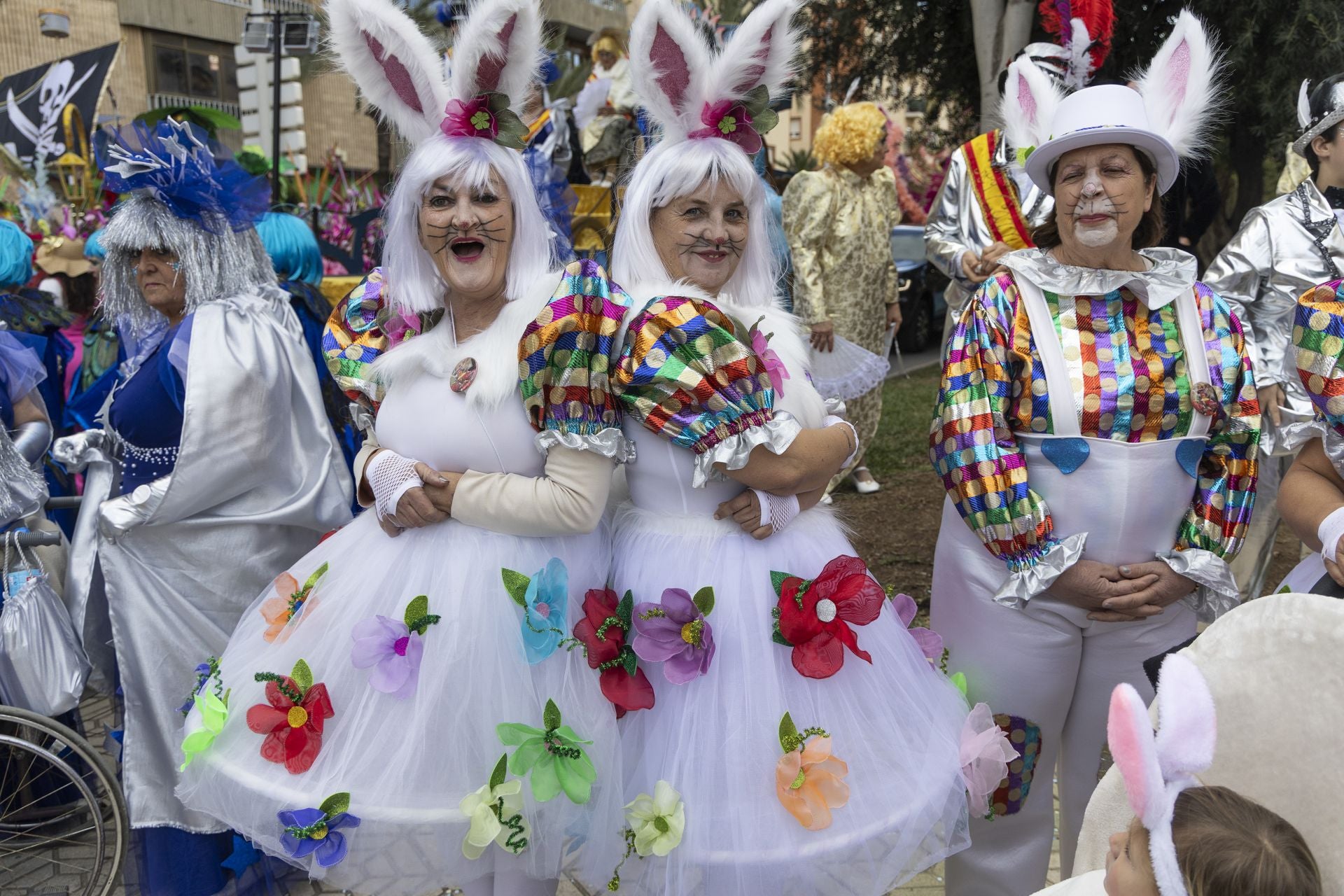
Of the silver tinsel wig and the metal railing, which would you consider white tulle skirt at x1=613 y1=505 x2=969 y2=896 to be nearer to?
the silver tinsel wig

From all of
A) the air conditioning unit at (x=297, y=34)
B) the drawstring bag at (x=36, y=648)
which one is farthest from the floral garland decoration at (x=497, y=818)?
the air conditioning unit at (x=297, y=34)

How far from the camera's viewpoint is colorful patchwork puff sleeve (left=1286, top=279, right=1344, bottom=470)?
2.09m

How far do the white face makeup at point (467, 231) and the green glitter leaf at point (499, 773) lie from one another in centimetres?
97

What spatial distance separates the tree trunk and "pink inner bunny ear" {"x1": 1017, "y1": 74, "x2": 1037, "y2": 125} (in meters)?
4.55

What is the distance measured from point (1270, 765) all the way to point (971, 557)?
1044 mm

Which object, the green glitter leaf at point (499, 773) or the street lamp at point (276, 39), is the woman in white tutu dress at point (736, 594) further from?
the street lamp at point (276, 39)

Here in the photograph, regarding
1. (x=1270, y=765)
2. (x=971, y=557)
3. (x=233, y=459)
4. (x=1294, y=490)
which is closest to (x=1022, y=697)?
(x=971, y=557)

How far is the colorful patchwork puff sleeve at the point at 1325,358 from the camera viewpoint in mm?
2094

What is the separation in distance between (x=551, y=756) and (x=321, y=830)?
0.44 meters

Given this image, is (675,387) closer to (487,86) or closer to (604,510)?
(604,510)

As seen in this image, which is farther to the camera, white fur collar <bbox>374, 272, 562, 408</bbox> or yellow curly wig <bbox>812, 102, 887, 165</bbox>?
yellow curly wig <bbox>812, 102, 887, 165</bbox>

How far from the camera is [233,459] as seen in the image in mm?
3164

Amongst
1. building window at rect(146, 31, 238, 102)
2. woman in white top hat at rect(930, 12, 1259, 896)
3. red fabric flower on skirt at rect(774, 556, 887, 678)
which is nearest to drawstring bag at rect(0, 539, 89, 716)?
red fabric flower on skirt at rect(774, 556, 887, 678)

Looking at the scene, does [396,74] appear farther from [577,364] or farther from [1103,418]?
[1103,418]
